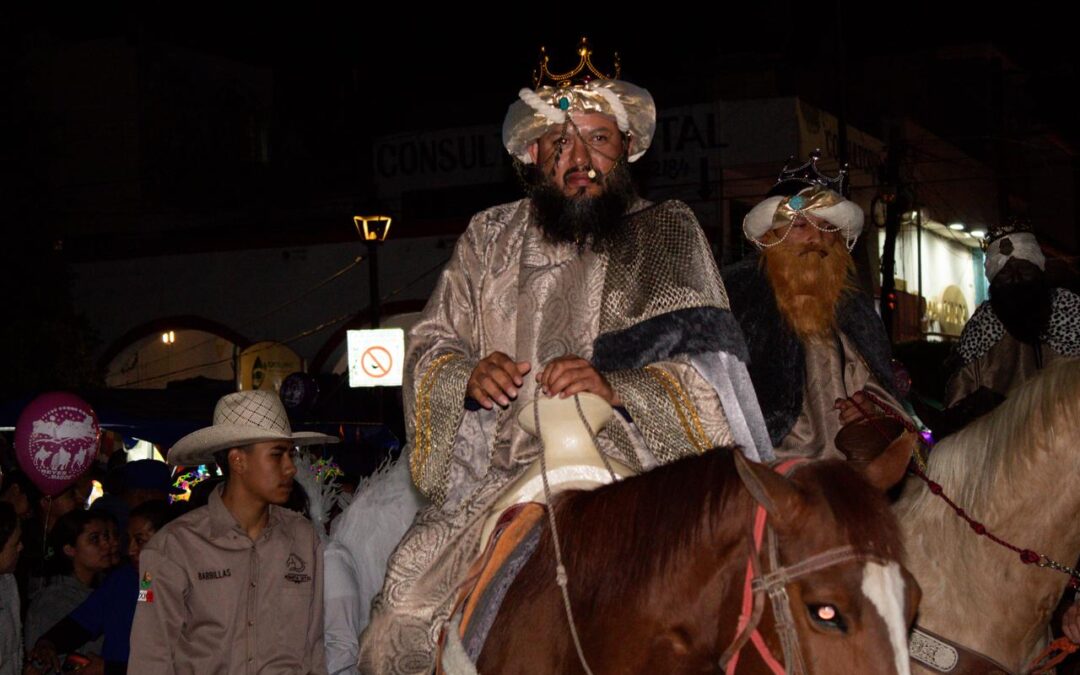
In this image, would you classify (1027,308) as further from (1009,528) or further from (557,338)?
(557,338)

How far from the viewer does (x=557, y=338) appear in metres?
4.14

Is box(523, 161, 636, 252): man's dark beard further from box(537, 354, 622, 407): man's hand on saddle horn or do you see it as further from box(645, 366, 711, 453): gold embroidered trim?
box(537, 354, 622, 407): man's hand on saddle horn

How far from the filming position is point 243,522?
17.5 feet

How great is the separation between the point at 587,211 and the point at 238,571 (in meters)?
2.14

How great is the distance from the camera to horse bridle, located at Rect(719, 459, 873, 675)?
2.82m

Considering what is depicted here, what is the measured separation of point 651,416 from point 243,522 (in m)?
2.25

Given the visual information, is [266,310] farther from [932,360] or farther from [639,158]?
[639,158]

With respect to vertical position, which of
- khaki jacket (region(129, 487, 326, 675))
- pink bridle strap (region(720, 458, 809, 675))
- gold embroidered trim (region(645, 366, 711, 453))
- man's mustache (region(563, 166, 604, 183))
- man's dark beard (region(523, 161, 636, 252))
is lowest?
khaki jacket (region(129, 487, 326, 675))

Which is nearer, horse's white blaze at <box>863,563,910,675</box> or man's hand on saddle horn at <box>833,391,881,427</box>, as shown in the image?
horse's white blaze at <box>863,563,910,675</box>

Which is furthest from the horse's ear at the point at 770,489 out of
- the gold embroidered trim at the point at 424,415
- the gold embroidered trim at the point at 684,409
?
the gold embroidered trim at the point at 424,415

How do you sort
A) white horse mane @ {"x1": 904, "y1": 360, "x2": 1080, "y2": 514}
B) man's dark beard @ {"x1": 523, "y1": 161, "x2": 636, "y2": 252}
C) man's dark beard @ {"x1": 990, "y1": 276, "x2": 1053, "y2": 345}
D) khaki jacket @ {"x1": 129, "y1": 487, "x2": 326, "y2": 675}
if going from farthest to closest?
man's dark beard @ {"x1": 990, "y1": 276, "x2": 1053, "y2": 345} → khaki jacket @ {"x1": 129, "y1": 487, "x2": 326, "y2": 675} → white horse mane @ {"x1": 904, "y1": 360, "x2": 1080, "y2": 514} → man's dark beard @ {"x1": 523, "y1": 161, "x2": 636, "y2": 252}

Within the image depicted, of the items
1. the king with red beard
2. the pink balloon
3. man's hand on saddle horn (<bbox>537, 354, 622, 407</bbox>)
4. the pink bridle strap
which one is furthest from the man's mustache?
the pink balloon

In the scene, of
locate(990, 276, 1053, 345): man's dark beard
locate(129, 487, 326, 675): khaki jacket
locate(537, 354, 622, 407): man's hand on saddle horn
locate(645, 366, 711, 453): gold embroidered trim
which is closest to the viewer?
locate(537, 354, 622, 407): man's hand on saddle horn

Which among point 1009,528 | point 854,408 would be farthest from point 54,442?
point 1009,528
